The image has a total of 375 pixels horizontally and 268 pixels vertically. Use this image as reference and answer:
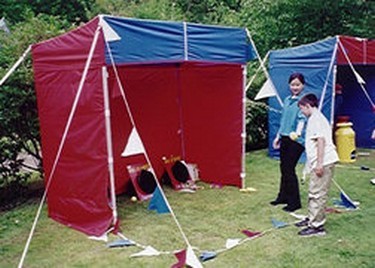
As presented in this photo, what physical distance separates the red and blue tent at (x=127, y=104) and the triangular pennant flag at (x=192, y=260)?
45.0 inches

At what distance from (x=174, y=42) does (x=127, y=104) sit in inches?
36.1

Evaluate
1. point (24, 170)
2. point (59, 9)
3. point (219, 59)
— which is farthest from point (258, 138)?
point (59, 9)

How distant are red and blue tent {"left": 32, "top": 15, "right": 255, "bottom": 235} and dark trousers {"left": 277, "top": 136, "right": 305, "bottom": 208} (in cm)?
95

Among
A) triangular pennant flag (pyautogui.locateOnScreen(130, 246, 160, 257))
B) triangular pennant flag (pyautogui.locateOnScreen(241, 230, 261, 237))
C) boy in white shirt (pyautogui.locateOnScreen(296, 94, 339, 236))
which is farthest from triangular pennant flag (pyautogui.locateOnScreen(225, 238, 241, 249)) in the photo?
boy in white shirt (pyautogui.locateOnScreen(296, 94, 339, 236))

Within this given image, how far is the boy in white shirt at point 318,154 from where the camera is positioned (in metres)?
4.22

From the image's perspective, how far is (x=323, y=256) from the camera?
3.96 meters

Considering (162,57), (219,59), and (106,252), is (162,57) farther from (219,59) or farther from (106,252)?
(106,252)

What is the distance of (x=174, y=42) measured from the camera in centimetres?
498

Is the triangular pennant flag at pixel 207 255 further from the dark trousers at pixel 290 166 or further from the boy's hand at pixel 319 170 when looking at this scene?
the dark trousers at pixel 290 166

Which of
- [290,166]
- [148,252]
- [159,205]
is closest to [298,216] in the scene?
[290,166]

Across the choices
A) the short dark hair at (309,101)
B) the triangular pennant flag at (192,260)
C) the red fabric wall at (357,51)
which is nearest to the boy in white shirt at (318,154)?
the short dark hair at (309,101)

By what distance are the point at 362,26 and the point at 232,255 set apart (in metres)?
10.1

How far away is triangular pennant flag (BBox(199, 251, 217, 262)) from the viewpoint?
3945 mm

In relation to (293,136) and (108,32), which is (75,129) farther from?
(293,136)
